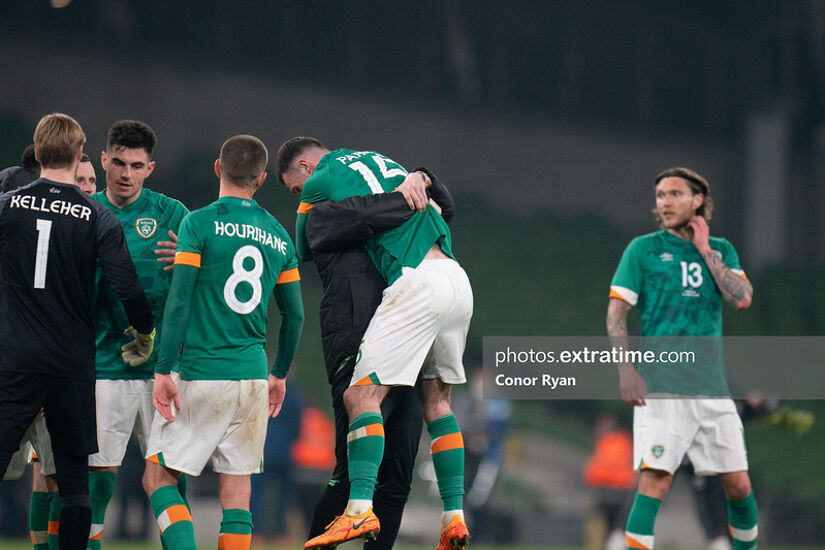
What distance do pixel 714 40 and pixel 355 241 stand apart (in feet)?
84.5

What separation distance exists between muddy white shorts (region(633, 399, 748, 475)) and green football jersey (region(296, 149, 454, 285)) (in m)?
2.11

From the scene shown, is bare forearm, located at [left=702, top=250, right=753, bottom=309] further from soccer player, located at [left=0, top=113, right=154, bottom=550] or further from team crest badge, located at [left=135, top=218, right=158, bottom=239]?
soccer player, located at [left=0, top=113, right=154, bottom=550]

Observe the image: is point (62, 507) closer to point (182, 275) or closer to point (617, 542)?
point (182, 275)

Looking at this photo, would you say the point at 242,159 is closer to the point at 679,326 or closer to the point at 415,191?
the point at 415,191

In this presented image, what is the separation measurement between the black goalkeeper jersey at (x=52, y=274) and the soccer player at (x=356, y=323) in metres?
1.00

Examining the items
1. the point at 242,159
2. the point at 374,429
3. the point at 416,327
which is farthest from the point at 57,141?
the point at 374,429

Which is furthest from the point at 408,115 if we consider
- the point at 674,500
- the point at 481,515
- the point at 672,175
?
the point at 672,175

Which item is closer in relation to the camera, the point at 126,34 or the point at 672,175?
the point at 672,175

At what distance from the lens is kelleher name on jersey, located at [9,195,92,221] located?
4609 millimetres

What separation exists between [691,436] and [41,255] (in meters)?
4.16

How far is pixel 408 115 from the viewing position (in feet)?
86.6

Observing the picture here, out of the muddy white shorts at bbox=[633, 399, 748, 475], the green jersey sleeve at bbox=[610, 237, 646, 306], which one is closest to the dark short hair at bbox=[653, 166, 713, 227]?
the green jersey sleeve at bbox=[610, 237, 646, 306]

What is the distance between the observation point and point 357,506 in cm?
450

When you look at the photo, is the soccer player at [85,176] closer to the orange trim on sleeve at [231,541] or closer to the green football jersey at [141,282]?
the green football jersey at [141,282]
